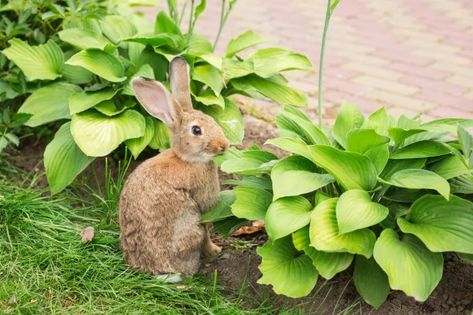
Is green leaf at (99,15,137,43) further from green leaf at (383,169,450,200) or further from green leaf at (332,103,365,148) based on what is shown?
green leaf at (383,169,450,200)

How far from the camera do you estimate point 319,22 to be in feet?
30.0

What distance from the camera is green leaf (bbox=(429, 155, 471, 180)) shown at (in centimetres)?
388

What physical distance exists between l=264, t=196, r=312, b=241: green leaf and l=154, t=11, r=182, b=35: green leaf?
2095 millimetres

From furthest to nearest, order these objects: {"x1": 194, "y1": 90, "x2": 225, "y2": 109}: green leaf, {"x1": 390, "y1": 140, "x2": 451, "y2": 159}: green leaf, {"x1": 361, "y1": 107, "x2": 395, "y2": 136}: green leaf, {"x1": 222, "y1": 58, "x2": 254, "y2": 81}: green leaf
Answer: {"x1": 222, "y1": 58, "x2": 254, "y2": 81}: green leaf → {"x1": 194, "y1": 90, "x2": 225, "y2": 109}: green leaf → {"x1": 361, "y1": 107, "x2": 395, "y2": 136}: green leaf → {"x1": 390, "y1": 140, "x2": 451, "y2": 159}: green leaf

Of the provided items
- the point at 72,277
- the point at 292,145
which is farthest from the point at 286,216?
the point at 72,277

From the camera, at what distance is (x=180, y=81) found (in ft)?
14.8

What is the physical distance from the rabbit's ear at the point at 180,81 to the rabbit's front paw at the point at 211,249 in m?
0.87

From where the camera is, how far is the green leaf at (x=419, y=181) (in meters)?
3.65

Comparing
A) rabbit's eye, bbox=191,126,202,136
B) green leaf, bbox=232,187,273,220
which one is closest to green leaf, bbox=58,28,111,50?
rabbit's eye, bbox=191,126,202,136

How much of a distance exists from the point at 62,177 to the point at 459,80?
14.0 feet

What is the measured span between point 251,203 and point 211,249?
597 millimetres

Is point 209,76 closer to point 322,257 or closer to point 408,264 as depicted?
point 322,257

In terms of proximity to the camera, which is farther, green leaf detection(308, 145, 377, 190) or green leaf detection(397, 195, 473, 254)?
green leaf detection(308, 145, 377, 190)

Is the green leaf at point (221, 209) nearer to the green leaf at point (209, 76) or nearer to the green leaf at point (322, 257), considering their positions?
the green leaf at point (322, 257)
